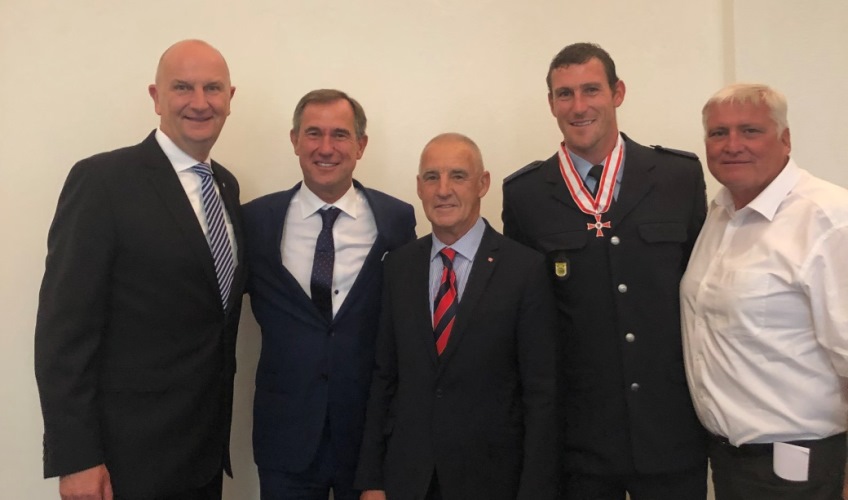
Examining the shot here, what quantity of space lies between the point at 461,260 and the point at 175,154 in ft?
3.13

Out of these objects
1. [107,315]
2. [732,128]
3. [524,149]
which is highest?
[524,149]

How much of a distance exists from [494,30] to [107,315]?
2.00m

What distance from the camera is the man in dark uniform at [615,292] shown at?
1.86 metres

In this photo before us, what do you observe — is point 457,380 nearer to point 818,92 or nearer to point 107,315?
point 107,315

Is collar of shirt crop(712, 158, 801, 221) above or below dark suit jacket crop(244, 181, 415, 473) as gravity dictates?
above

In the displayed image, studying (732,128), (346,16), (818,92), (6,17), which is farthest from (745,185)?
(6,17)

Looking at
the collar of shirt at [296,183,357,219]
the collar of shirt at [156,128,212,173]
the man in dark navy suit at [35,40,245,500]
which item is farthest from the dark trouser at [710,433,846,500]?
the collar of shirt at [156,128,212,173]

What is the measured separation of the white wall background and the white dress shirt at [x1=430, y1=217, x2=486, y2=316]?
2.93 ft

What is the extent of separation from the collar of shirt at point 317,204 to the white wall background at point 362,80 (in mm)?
548

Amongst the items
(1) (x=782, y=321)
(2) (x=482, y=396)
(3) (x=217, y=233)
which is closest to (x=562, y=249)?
(2) (x=482, y=396)

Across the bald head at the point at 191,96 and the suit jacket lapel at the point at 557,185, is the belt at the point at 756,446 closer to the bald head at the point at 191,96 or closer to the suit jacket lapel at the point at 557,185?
the suit jacket lapel at the point at 557,185

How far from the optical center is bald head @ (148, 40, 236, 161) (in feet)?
6.30

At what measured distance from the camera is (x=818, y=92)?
8.80ft

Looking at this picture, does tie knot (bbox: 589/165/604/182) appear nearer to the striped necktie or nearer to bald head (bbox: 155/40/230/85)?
the striped necktie
